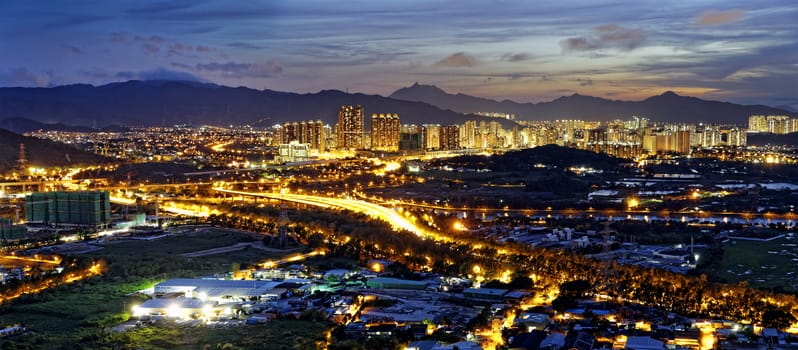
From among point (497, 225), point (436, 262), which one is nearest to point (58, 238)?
point (436, 262)

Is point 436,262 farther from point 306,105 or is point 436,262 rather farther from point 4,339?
point 306,105

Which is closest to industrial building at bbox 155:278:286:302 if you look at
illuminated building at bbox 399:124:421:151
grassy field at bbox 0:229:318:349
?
grassy field at bbox 0:229:318:349

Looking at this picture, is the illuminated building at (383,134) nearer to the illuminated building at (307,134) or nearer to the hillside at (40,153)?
the illuminated building at (307,134)

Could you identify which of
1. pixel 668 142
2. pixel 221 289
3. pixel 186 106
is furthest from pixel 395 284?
pixel 186 106

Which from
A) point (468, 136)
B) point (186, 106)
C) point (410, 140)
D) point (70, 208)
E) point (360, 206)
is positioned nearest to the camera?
point (70, 208)

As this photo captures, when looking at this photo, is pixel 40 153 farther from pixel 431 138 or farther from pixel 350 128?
pixel 431 138
